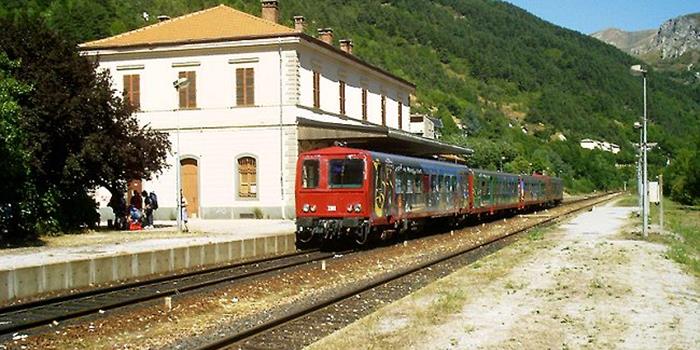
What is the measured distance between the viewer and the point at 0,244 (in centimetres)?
2412

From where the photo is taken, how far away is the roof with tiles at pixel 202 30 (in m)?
40.8

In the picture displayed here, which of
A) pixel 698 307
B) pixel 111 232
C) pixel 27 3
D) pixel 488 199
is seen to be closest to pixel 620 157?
pixel 27 3

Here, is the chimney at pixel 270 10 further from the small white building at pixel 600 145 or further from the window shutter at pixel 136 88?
the small white building at pixel 600 145

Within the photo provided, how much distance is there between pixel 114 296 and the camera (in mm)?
15328

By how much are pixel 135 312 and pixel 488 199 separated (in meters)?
30.8

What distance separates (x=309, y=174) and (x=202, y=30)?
2011cm

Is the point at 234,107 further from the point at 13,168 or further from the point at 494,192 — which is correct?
the point at 13,168

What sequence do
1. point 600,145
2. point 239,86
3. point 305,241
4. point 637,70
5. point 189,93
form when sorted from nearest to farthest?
point 305,241 < point 637,70 < point 239,86 < point 189,93 < point 600,145

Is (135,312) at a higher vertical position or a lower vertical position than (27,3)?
lower

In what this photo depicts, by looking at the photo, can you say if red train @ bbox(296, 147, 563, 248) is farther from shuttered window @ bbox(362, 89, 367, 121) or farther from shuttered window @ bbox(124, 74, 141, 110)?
shuttered window @ bbox(124, 74, 141, 110)

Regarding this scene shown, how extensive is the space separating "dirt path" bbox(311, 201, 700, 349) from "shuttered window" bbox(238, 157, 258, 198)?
21109 mm

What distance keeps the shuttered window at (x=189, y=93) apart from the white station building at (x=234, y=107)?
5 centimetres

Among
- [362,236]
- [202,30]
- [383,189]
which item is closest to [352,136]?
[202,30]

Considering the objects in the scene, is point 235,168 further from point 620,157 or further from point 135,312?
point 620,157
